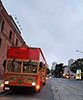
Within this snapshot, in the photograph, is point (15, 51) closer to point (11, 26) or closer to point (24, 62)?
point (24, 62)

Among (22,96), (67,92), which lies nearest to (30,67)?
(22,96)

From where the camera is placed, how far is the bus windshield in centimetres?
1902

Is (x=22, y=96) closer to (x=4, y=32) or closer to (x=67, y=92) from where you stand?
(x=67, y=92)

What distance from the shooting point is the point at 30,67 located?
19.1 metres

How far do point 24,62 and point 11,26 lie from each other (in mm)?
29834

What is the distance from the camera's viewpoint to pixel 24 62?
19234 millimetres

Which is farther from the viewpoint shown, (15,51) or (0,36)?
(0,36)

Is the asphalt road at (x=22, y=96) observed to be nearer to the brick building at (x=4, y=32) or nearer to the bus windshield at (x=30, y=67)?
the bus windshield at (x=30, y=67)

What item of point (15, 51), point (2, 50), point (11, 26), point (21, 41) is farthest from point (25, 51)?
point (21, 41)

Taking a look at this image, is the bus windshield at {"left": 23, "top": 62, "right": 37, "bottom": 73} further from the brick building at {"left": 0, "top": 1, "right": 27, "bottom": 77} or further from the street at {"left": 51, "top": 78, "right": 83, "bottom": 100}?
the brick building at {"left": 0, "top": 1, "right": 27, "bottom": 77}

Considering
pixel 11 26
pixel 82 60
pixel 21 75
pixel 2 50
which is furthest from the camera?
pixel 82 60

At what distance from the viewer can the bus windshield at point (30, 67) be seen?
19023 mm

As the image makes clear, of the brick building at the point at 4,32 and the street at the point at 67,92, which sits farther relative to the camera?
the brick building at the point at 4,32

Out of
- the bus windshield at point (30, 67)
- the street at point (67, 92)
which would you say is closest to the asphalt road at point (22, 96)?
the street at point (67, 92)
